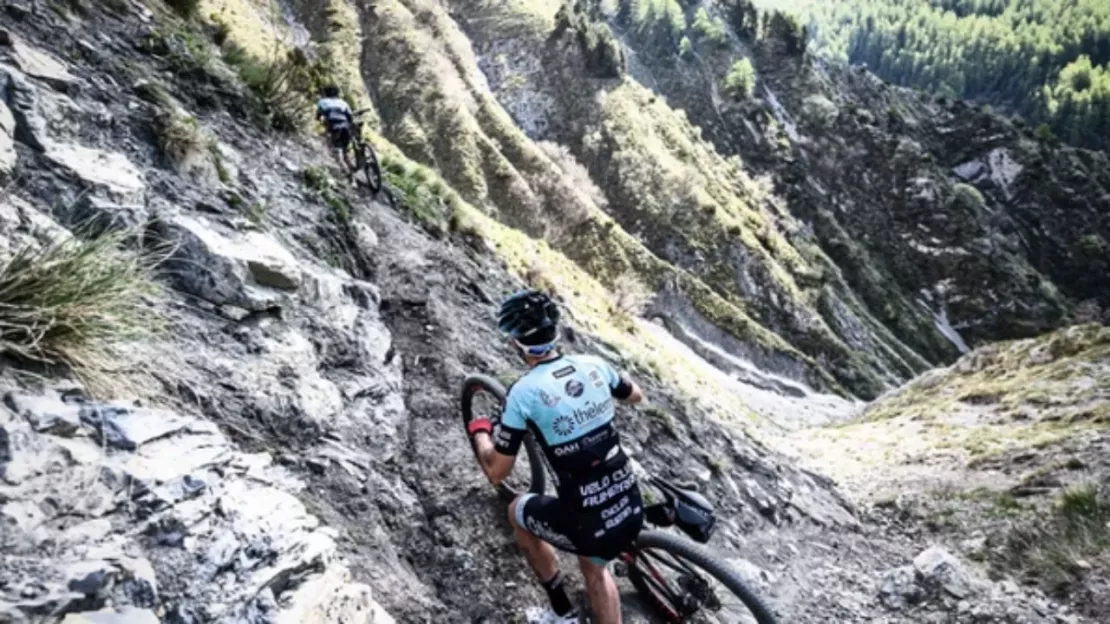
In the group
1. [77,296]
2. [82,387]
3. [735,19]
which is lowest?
[82,387]

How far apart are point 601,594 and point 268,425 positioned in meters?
3.15

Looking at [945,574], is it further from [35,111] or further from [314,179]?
[35,111]

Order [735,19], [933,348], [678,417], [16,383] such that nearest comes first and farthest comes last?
1. [16,383]
2. [678,417]
3. [933,348]
4. [735,19]

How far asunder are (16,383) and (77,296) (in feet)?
2.16

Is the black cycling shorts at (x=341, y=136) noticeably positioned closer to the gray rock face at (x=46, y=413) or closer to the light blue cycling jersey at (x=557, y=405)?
the light blue cycling jersey at (x=557, y=405)

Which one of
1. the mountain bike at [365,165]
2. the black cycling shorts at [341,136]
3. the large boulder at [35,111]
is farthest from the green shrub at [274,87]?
the large boulder at [35,111]

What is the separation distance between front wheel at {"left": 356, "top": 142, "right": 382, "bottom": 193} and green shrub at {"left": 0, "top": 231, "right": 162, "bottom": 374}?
7.80 metres

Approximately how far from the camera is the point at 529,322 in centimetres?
481

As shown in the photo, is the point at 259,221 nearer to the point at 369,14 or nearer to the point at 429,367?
the point at 429,367

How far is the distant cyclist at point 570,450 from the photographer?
4.61 m

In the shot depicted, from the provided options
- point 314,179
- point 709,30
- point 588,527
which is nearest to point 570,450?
point 588,527

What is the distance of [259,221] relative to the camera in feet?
25.8

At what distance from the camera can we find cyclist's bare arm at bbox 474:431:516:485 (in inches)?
185

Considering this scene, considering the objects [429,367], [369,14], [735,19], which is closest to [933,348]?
[735,19]
